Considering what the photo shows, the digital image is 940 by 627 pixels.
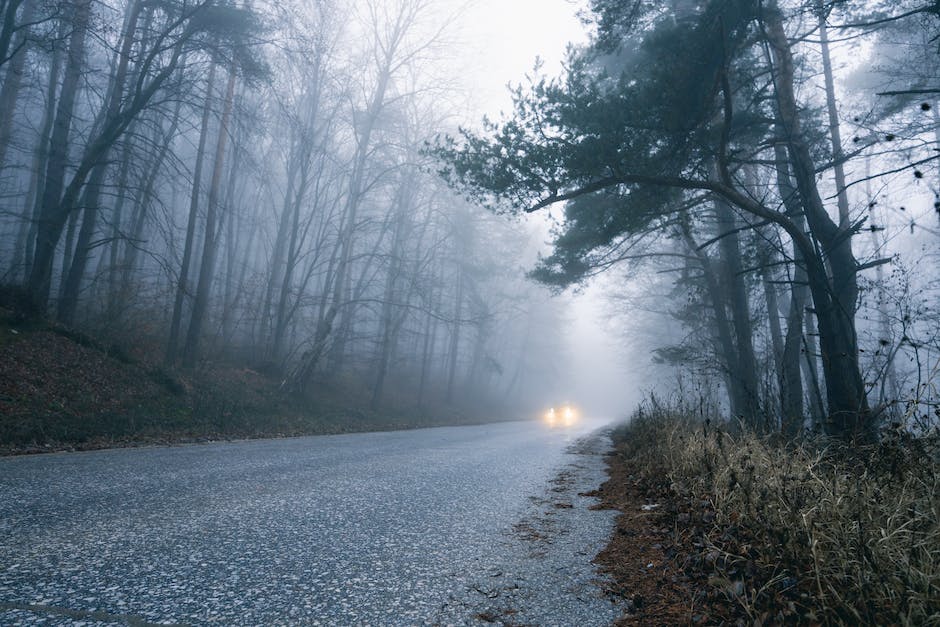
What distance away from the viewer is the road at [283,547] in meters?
2.02

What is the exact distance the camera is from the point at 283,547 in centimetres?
274

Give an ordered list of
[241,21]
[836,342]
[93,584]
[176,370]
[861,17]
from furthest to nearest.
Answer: [176,370] → [241,21] → [861,17] → [836,342] → [93,584]

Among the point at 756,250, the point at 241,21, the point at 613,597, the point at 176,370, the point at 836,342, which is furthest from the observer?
the point at 176,370

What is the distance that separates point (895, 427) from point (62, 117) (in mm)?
16055

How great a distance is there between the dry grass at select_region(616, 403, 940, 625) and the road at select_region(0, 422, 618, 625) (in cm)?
70

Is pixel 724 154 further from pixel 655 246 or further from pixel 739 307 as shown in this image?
pixel 655 246

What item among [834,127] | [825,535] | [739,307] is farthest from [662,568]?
[739,307]

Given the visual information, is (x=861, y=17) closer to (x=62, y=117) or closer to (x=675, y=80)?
(x=675, y=80)

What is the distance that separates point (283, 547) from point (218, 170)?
578 inches

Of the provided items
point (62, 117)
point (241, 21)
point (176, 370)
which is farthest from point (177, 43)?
point (176, 370)

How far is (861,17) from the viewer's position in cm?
757

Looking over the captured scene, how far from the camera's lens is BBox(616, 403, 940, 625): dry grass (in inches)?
73.2

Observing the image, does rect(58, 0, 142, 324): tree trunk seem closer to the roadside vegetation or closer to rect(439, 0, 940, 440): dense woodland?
the roadside vegetation

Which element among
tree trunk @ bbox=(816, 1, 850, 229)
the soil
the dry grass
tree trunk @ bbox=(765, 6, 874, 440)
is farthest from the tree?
the soil
